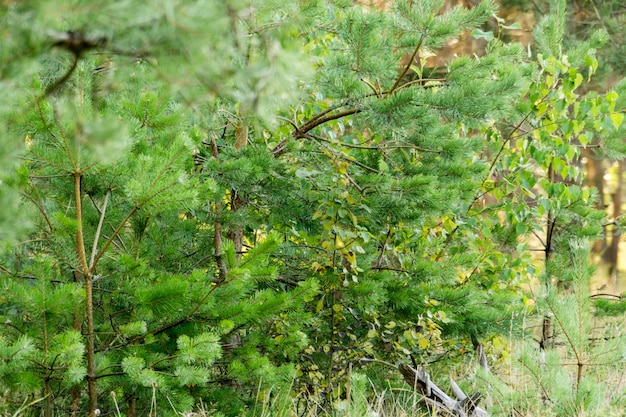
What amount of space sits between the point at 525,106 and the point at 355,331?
1838mm

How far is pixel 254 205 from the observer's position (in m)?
4.18

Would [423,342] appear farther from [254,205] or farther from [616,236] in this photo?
[616,236]

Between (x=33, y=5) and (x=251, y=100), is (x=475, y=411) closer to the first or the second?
(x=251, y=100)

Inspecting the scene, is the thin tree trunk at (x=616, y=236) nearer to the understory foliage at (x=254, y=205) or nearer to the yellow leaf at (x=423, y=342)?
the understory foliage at (x=254, y=205)

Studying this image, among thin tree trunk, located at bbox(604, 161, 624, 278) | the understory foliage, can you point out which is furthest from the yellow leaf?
thin tree trunk, located at bbox(604, 161, 624, 278)

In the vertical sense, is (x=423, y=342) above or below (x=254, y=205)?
below

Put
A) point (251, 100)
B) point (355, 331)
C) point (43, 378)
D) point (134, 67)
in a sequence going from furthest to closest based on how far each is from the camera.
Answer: point (355, 331), point (43, 378), point (134, 67), point (251, 100)

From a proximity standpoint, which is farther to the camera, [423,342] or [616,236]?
[616,236]

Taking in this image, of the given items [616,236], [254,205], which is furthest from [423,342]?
[616,236]

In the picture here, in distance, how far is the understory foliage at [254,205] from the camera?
2096 mm

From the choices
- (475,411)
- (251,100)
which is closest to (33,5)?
(251,100)

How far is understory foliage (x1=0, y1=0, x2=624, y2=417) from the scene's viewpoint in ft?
6.88

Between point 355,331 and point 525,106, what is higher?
point 525,106

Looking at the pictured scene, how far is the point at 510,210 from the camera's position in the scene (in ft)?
15.6
